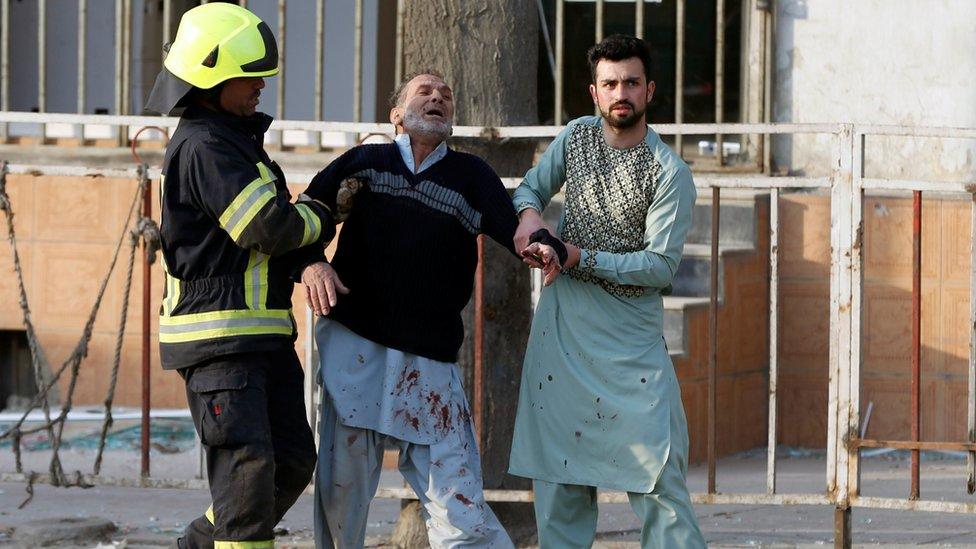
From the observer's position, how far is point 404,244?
4.11 m

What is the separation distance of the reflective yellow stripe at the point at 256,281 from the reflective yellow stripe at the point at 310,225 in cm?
14

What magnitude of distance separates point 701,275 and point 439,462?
11.2 ft

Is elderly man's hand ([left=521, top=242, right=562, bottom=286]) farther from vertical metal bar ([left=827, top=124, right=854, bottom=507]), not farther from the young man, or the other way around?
vertical metal bar ([left=827, top=124, right=854, bottom=507])

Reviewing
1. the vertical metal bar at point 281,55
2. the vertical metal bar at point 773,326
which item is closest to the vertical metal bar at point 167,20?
the vertical metal bar at point 281,55

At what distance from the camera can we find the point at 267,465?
388cm

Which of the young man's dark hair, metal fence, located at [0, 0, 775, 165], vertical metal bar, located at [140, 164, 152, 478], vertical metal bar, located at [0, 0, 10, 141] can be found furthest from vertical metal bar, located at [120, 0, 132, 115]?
the young man's dark hair

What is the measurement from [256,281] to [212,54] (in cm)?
60

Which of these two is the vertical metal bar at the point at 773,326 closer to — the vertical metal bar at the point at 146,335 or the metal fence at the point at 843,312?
the metal fence at the point at 843,312

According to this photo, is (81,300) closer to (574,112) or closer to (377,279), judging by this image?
(574,112)

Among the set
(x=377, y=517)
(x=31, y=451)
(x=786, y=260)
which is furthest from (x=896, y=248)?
(x=31, y=451)

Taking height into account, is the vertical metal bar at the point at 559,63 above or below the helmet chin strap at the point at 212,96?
above

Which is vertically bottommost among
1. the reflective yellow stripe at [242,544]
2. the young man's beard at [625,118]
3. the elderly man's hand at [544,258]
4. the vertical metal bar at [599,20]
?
the reflective yellow stripe at [242,544]

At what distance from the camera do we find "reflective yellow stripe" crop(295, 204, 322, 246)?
3.87 m

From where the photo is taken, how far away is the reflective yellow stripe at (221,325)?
3.88m
